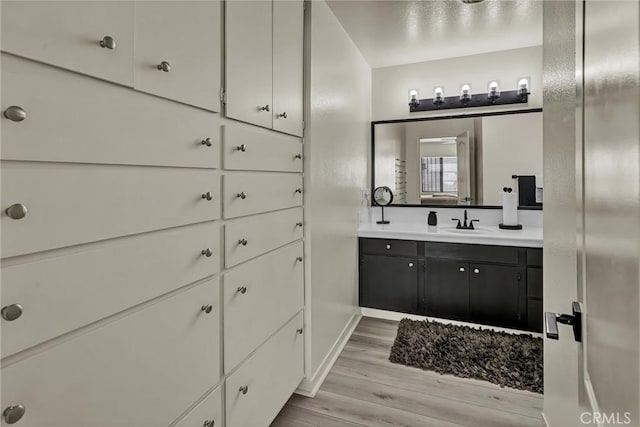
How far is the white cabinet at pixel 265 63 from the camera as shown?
136 cm

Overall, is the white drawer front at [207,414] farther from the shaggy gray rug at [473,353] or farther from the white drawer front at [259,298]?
the shaggy gray rug at [473,353]

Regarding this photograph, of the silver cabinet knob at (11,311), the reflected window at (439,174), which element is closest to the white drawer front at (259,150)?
the silver cabinet knob at (11,311)

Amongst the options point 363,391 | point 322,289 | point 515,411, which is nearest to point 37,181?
point 322,289

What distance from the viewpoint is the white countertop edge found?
2.61 m

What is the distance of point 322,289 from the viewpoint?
89.0 inches

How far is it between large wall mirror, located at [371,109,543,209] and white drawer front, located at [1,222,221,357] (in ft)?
8.83

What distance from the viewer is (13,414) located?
66 cm

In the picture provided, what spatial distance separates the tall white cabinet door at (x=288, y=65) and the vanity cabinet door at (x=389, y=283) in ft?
5.20

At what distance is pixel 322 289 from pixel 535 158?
7.40 ft

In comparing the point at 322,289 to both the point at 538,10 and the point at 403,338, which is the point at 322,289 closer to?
the point at 403,338

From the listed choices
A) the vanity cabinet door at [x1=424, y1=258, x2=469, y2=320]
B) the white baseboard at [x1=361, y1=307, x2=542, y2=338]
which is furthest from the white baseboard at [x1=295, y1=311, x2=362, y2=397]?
the vanity cabinet door at [x1=424, y1=258, x2=469, y2=320]

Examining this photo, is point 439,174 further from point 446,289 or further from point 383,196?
point 446,289

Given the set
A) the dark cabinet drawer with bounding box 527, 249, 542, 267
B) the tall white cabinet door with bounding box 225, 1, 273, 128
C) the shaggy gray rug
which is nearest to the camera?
the tall white cabinet door with bounding box 225, 1, 273, 128

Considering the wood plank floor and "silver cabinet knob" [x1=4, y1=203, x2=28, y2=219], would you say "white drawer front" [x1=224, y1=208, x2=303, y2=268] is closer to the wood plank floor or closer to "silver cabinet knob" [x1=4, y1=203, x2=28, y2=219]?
"silver cabinet knob" [x1=4, y1=203, x2=28, y2=219]
